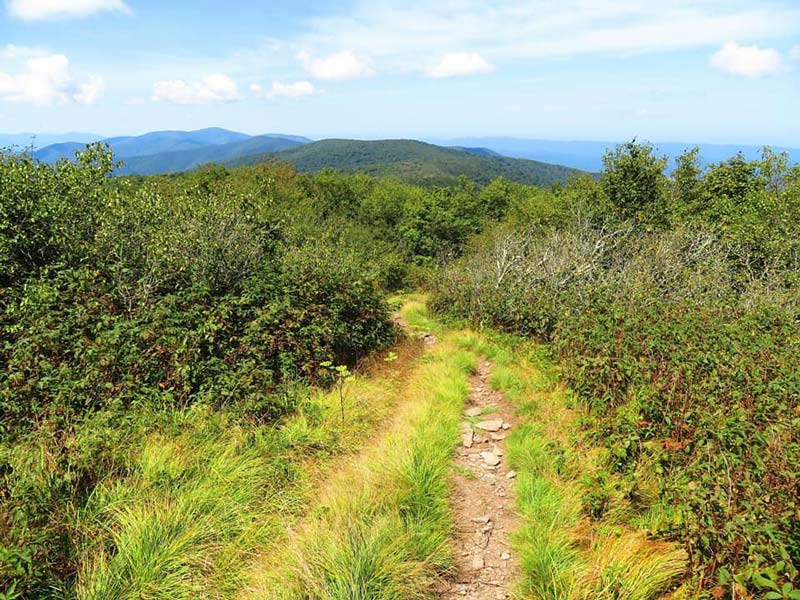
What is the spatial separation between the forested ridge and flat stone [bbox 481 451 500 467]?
0.26 meters

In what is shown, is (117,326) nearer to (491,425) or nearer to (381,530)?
(381,530)

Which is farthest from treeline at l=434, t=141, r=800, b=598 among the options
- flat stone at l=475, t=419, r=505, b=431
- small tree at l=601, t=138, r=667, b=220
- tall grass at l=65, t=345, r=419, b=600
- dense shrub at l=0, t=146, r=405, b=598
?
dense shrub at l=0, t=146, r=405, b=598

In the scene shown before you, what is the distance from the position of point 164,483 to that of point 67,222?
21.2 feet

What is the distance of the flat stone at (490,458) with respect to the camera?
5554 mm

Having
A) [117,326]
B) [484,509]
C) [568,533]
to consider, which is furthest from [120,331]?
[568,533]

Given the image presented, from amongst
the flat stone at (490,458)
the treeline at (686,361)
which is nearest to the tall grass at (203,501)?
the flat stone at (490,458)

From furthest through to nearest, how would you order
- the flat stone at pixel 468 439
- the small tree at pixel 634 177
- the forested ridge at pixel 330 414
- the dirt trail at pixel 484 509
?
the small tree at pixel 634 177
the flat stone at pixel 468 439
the dirt trail at pixel 484 509
the forested ridge at pixel 330 414

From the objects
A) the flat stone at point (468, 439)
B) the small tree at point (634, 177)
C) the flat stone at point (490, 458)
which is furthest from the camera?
the small tree at point (634, 177)

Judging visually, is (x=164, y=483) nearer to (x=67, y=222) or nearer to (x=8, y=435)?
(x=8, y=435)

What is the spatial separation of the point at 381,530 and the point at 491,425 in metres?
3.19

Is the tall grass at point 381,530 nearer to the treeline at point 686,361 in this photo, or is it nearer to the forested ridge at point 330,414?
the forested ridge at point 330,414

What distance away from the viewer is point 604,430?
17.9ft

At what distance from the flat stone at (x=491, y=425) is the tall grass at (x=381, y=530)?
19.9 inches

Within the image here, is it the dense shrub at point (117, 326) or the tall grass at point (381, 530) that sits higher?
the dense shrub at point (117, 326)
